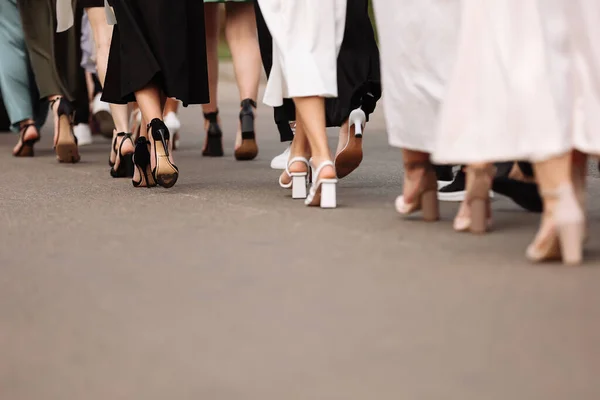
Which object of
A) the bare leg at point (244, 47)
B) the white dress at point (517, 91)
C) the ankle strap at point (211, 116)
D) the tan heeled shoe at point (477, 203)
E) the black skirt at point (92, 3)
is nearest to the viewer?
the white dress at point (517, 91)

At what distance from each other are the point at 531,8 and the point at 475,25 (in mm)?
203

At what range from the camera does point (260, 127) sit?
12.2 meters

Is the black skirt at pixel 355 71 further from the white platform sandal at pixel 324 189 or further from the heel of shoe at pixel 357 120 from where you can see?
the white platform sandal at pixel 324 189

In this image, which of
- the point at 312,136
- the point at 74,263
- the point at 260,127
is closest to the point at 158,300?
the point at 74,263

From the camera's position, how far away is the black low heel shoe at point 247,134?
27.9ft

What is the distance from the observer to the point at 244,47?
345 inches

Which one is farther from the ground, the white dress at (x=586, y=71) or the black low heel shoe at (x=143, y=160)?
the white dress at (x=586, y=71)

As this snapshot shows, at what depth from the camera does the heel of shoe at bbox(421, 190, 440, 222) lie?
17.5ft

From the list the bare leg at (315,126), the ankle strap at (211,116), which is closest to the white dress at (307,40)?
the bare leg at (315,126)

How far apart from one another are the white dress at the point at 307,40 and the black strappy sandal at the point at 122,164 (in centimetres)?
192

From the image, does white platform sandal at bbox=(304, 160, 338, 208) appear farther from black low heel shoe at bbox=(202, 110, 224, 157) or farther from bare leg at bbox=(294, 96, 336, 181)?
black low heel shoe at bbox=(202, 110, 224, 157)

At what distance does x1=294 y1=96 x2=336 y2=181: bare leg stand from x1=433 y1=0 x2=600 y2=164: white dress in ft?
4.89

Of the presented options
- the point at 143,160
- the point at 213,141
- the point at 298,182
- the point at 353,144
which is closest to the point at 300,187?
the point at 298,182

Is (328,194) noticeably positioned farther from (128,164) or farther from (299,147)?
(128,164)
